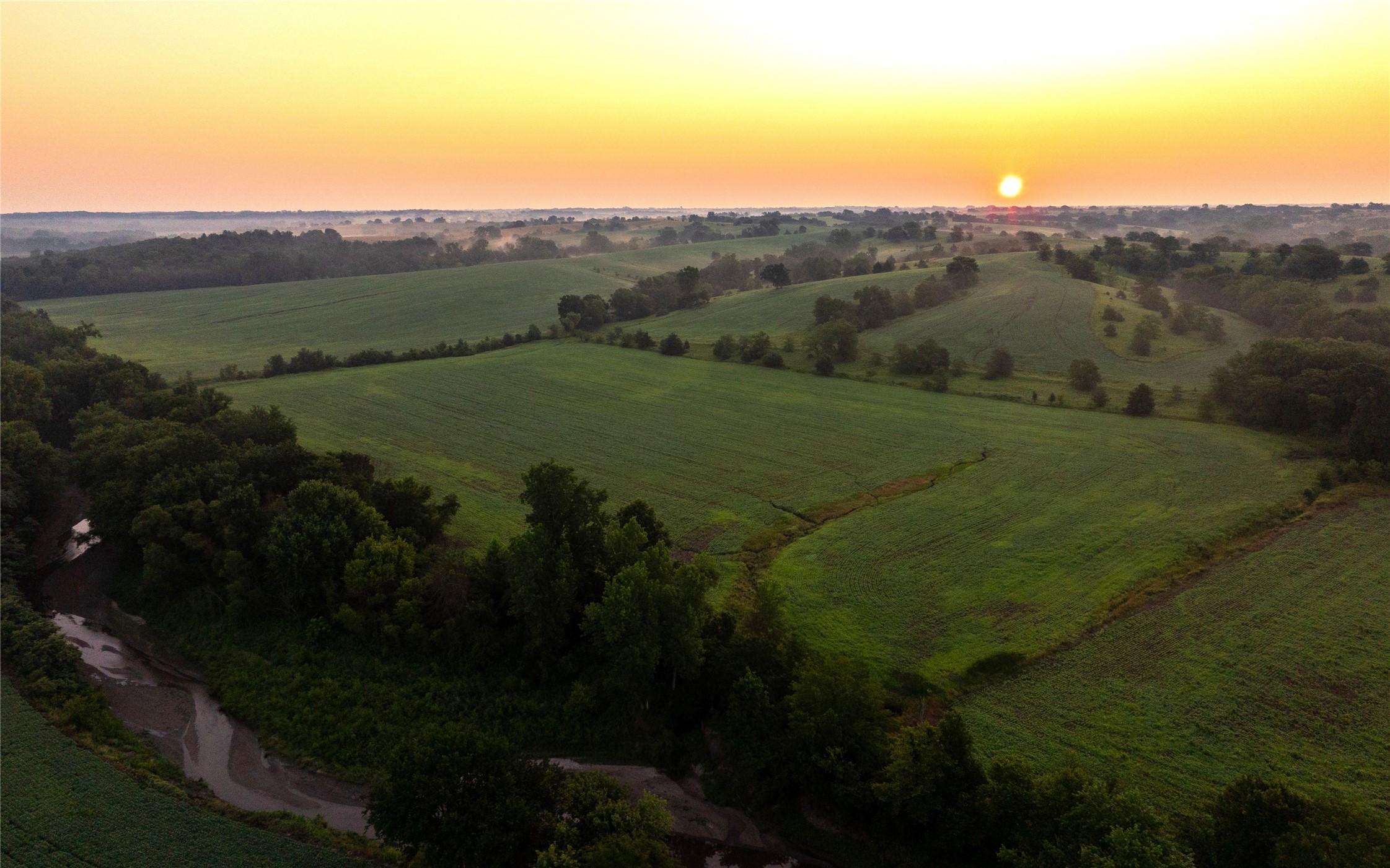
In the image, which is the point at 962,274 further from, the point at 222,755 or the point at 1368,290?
the point at 222,755

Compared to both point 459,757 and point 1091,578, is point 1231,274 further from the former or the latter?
point 459,757

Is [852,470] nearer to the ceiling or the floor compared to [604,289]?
nearer to the floor

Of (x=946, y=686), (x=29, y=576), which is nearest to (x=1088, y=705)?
(x=946, y=686)

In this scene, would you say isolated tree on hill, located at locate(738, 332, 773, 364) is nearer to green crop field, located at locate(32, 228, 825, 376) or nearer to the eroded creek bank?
green crop field, located at locate(32, 228, 825, 376)

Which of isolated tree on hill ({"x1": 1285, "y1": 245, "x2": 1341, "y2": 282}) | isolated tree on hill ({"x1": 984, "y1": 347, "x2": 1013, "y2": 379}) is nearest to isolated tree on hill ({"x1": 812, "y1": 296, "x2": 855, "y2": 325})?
isolated tree on hill ({"x1": 984, "y1": 347, "x2": 1013, "y2": 379})

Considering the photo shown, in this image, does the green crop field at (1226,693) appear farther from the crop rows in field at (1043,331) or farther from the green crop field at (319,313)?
the green crop field at (319,313)

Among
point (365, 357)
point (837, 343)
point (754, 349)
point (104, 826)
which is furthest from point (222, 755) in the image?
point (837, 343)

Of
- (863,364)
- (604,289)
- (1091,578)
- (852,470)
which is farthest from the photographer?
(604,289)
